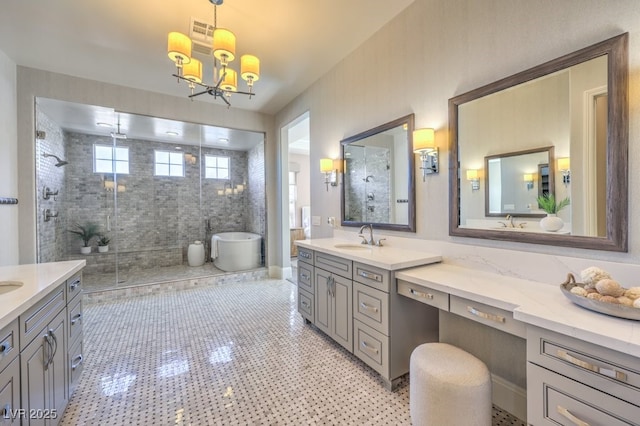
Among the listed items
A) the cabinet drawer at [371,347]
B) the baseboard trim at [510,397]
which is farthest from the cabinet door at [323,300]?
the baseboard trim at [510,397]

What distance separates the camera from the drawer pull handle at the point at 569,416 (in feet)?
3.17

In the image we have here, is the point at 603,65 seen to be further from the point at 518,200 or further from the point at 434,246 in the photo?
the point at 434,246

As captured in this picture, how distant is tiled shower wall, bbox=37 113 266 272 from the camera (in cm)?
413

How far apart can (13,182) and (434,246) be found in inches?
182

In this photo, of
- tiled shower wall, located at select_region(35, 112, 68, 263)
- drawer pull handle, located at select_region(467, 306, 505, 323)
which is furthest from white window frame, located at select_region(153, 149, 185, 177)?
drawer pull handle, located at select_region(467, 306, 505, 323)

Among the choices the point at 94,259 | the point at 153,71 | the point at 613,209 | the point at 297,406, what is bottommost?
the point at 297,406

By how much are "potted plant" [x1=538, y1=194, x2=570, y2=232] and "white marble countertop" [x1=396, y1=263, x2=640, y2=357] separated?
0.33 metres

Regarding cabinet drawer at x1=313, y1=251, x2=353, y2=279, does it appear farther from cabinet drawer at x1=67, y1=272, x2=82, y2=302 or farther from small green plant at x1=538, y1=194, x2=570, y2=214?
cabinet drawer at x1=67, y1=272, x2=82, y2=302

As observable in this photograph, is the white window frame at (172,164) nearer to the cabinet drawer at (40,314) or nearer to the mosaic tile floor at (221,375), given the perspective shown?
the mosaic tile floor at (221,375)

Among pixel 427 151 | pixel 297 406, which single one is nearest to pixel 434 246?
pixel 427 151

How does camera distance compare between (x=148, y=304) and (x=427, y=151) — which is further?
(x=148, y=304)

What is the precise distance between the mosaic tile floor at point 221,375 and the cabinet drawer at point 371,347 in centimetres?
A: 14

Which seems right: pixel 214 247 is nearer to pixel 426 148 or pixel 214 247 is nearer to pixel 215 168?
pixel 215 168

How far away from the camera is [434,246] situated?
83.8 inches
